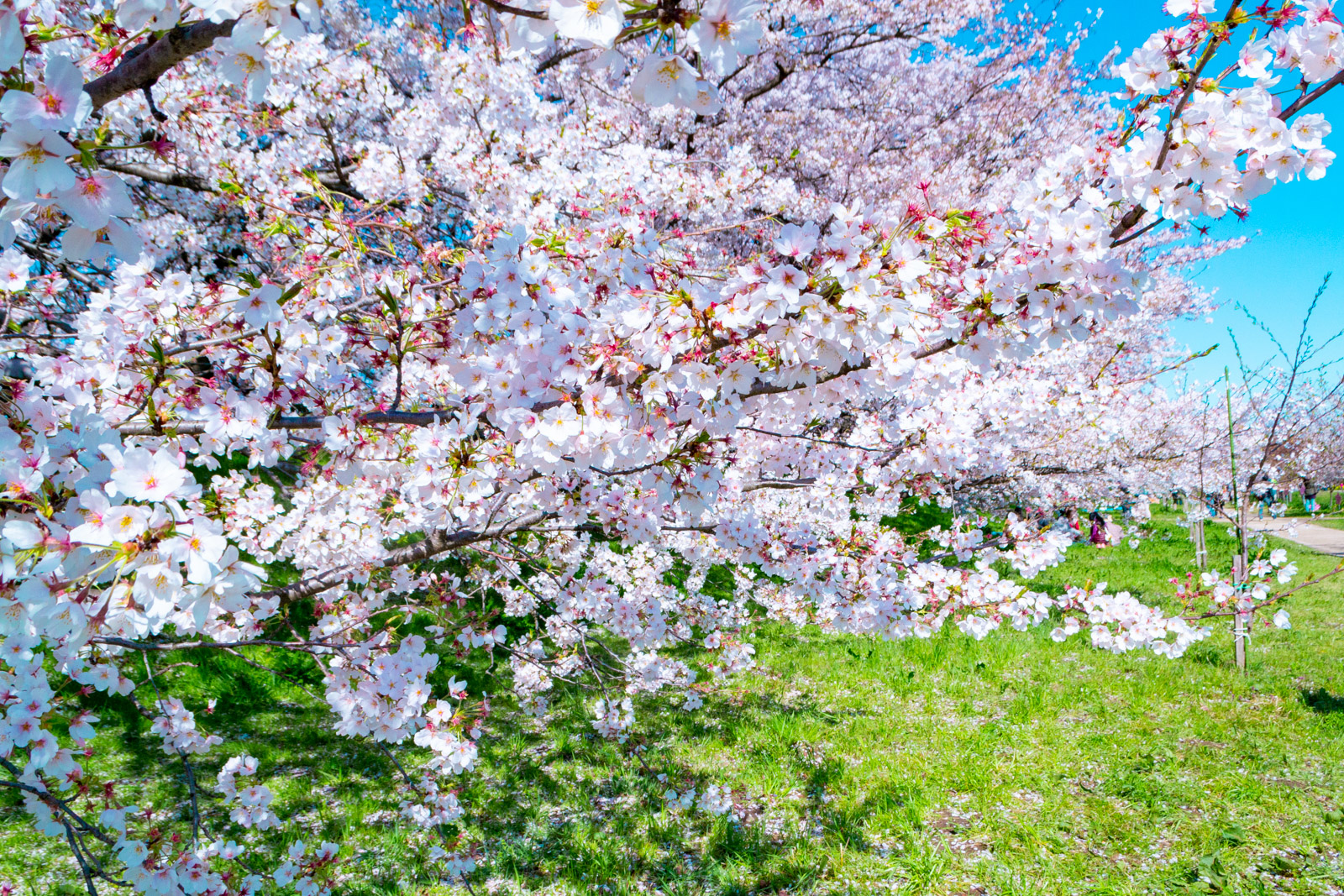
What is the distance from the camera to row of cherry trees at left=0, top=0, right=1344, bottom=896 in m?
1.09

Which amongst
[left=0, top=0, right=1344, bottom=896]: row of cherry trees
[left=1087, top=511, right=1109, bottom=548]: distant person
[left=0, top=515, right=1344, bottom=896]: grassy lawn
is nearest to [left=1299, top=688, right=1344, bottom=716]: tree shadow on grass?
[left=0, top=515, right=1344, bottom=896]: grassy lawn

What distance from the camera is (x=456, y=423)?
189 cm

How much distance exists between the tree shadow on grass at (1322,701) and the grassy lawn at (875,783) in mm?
34

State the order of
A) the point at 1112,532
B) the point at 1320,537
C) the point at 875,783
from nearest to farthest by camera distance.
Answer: the point at 875,783, the point at 1112,532, the point at 1320,537

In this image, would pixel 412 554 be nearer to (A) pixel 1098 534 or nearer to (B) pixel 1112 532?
(B) pixel 1112 532

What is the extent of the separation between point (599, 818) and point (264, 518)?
2618 mm

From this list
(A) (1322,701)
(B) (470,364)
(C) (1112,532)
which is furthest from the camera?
(C) (1112,532)

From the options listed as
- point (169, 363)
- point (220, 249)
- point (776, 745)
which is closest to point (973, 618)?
point (776, 745)

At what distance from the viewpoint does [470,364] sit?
195 cm

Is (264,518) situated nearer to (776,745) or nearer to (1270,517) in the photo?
(776,745)

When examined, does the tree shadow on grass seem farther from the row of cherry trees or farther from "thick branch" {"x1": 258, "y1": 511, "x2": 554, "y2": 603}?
"thick branch" {"x1": 258, "y1": 511, "x2": 554, "y2": 603}

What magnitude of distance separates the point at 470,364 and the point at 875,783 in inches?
154

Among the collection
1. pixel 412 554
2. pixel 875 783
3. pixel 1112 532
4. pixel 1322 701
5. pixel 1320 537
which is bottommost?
pixel 875 783

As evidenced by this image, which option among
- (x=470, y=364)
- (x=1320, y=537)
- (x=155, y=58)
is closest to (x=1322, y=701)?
(x=470, y=364)
